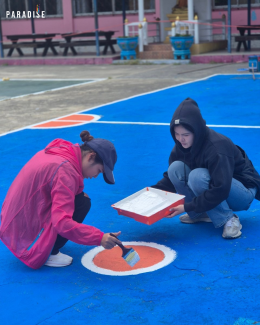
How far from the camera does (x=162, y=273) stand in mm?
3324

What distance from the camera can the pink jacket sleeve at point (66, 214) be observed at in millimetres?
2998

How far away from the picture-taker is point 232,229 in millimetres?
3734

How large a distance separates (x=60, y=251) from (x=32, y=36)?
19202 millimetres

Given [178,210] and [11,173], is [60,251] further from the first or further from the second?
[11,173]

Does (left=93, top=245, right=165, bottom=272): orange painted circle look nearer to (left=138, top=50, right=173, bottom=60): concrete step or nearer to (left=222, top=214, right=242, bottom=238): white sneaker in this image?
(left=222, top=214, right=242, bottom=238): white sneaker

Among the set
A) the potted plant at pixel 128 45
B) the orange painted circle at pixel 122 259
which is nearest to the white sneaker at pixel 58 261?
the orange painted circle at pixel 122 259

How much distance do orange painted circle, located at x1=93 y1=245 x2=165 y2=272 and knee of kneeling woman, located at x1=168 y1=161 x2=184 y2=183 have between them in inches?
22.2

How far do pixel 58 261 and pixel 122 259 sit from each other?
451 millimetres

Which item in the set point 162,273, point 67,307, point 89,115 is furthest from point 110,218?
point 89,115

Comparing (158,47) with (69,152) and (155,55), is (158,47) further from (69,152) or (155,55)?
(69,152)

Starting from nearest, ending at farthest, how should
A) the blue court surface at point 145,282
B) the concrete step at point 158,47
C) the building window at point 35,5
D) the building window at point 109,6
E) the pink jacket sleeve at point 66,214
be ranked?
the blue court surface at point 145,282 → the pink jacket sleeve at point 66,214 → the concrete step at point 158,47 → the building window at point 109,6 → the building window at point 35,5

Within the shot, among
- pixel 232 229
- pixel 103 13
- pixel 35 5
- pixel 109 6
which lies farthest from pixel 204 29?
pixel 232 229

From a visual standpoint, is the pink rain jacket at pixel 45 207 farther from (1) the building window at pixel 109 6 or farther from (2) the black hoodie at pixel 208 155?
(1) the building window at pixel 109 6

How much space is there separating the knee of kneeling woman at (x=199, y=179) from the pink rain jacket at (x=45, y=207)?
0.84 meters
